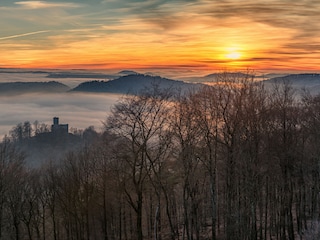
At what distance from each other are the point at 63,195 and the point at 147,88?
18248 mm

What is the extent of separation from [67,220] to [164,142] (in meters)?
18.7

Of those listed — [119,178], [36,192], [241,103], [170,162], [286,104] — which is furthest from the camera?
[36,192]

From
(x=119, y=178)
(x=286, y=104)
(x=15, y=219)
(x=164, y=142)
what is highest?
(x=286, y=104)

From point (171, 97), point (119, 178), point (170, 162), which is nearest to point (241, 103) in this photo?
point (171, 97)

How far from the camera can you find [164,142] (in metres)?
31.9

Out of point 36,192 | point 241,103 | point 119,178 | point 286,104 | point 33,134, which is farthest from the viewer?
point 33,134

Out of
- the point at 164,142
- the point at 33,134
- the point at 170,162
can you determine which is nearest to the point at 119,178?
the point at 170,162

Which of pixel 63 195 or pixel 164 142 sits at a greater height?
pixel 164 142

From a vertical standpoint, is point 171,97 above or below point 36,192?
above

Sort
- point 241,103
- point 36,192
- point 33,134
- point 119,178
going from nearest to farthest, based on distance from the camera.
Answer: point 241,103, point 119,178, point 36,192, point 33,134

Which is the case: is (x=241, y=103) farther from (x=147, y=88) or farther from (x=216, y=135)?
(x=147, y=88)

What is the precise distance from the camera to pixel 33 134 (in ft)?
500

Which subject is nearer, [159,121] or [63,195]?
[159,121]

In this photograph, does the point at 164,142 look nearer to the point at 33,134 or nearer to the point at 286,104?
the point at 286,104
